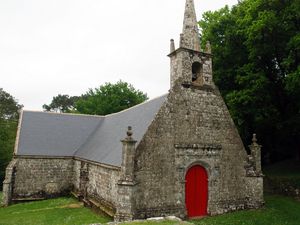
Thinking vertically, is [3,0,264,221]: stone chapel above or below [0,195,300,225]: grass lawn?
above

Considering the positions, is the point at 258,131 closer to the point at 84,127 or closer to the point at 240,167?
the point at 240,167

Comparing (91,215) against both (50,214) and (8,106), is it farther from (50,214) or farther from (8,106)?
(8,106)

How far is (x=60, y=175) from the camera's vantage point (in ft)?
71.8

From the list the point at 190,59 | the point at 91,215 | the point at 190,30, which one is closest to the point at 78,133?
the point at 91,215

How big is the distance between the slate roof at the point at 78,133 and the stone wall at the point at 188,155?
5.92 ft

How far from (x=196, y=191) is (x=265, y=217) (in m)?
3.30

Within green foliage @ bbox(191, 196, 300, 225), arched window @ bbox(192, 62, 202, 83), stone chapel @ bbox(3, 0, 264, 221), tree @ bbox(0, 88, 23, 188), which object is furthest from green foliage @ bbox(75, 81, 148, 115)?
green foliage @ bbox(191, 196, 300, 225)

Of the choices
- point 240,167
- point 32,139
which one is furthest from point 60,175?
point 240,167

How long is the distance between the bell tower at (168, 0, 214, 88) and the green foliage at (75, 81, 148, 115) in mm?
26538

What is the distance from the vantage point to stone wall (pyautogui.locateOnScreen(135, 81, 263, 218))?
13.2 m

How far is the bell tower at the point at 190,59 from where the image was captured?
14789mm

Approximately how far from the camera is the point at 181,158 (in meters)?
14.1

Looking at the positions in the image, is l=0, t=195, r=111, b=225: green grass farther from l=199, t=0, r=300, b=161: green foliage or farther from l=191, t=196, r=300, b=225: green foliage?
l=199, t=0, r=300, b=161: green foliage

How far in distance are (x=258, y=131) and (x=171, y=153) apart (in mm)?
11836
